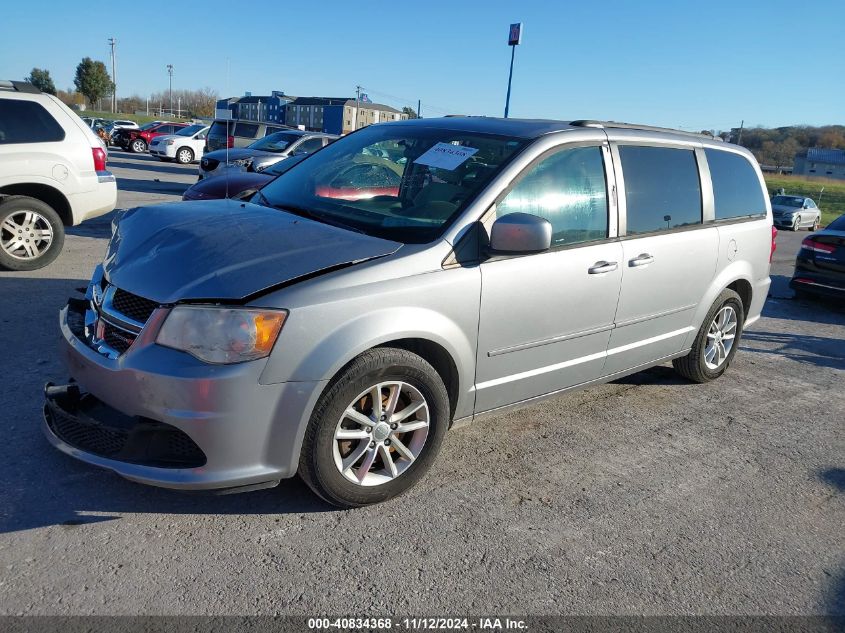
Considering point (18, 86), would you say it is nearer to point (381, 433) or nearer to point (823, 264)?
point (381, 433)

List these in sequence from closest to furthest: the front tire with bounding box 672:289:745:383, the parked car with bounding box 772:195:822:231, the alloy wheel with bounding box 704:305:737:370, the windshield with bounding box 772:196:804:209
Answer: the front tire with bounding box 672:289:745:383
the alloy wheel with bounding box 704:305:737:370
the parked car with bounding box 772:195:822:231
the windshield with bounding box 772:196:804:209

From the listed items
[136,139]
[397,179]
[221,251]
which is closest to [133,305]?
[221,251]

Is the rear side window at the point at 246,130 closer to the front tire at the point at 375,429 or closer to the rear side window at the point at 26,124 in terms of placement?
the rear side window at the point at 26,124

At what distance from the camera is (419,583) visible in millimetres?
2717

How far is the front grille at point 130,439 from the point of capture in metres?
2.79

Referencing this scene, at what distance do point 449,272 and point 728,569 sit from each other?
1.83m

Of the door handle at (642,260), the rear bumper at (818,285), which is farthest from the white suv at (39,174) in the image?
the rear bumper at (818,285)

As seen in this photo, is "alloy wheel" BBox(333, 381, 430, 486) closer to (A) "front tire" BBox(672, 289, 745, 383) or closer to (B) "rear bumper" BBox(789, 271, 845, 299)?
(A) "front tire" BBox(672, 289, 745, 383)

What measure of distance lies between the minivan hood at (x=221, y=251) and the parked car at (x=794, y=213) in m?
27.1

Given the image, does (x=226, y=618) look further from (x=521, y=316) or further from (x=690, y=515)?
(x=690, y=515)

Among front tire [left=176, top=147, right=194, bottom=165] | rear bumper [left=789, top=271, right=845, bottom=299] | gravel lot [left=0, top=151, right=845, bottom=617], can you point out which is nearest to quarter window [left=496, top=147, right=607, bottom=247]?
gravel lot [left=0, top=151, right=845, bottom=617]

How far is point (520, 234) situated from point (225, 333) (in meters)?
1.44

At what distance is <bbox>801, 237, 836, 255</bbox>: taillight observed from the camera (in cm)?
898

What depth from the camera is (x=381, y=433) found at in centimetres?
314
